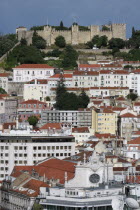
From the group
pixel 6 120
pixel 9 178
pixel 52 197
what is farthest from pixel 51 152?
pixel 6 120

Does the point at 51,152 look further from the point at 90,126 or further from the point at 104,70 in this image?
the point at 104,70

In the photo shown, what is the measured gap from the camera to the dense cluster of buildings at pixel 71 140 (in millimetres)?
58156

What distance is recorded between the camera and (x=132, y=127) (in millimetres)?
96000

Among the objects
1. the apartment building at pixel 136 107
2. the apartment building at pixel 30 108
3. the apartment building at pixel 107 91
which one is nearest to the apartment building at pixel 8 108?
the apartment building at pixel 30 108

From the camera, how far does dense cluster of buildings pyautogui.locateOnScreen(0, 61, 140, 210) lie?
2290 inches

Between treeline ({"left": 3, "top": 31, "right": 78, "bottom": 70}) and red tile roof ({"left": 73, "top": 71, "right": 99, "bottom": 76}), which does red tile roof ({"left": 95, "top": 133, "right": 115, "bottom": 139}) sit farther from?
treeline ({"left": 3, "top": 31, "right": 78, "bottom": 70})

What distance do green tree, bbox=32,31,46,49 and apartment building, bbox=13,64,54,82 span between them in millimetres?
9951

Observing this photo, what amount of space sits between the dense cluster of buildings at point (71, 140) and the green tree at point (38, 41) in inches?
367

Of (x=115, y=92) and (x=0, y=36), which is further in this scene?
(x=0, y=36)

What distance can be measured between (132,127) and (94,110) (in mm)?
3991

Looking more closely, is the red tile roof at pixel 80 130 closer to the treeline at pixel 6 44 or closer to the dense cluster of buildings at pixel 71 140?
the dense cluster of buildings at pixel 71 140

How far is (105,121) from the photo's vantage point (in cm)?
9638

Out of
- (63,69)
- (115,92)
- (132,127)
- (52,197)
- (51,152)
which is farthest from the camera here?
(63,69)

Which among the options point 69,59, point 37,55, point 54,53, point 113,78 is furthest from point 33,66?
point 113,78
